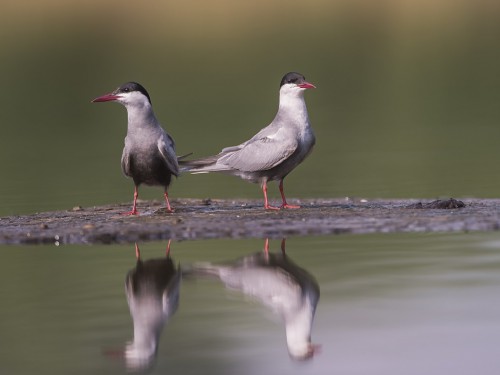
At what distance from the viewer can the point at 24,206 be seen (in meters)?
13.4

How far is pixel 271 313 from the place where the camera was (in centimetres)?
786

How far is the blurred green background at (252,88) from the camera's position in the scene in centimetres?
1532

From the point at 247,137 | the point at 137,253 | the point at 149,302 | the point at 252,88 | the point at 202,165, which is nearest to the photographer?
the point at 149,302

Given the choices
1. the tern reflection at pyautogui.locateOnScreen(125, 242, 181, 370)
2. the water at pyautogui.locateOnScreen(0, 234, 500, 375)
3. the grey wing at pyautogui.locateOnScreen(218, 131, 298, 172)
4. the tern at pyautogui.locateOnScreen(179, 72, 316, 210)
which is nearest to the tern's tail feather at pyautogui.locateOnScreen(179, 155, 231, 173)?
the tern at pyautogui.locateOnScreen(179, 72, 316, 210)

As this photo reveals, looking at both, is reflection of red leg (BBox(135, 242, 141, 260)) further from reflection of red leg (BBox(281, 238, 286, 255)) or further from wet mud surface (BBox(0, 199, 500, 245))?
reflection of red leg (BBox(281, 238, 286, 255))

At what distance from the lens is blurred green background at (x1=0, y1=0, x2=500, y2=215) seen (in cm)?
1532

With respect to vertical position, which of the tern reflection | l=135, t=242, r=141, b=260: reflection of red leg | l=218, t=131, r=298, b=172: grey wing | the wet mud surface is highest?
l=218, t=131, r=298, b=172: grey wing

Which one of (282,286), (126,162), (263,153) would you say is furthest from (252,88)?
(282,286)

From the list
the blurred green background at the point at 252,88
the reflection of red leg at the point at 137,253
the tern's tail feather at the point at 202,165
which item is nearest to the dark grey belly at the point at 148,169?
the tern's tail feather at the point at 202,165

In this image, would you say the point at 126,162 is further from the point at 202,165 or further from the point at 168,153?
the point at 202,165

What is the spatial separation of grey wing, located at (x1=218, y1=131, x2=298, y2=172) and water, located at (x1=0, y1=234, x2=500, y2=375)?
1.57 metres

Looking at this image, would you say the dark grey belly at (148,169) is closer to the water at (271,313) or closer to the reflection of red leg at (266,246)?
the water at (271,313)

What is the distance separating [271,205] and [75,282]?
357 centimetres

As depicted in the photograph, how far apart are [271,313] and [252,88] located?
20.8 metres
